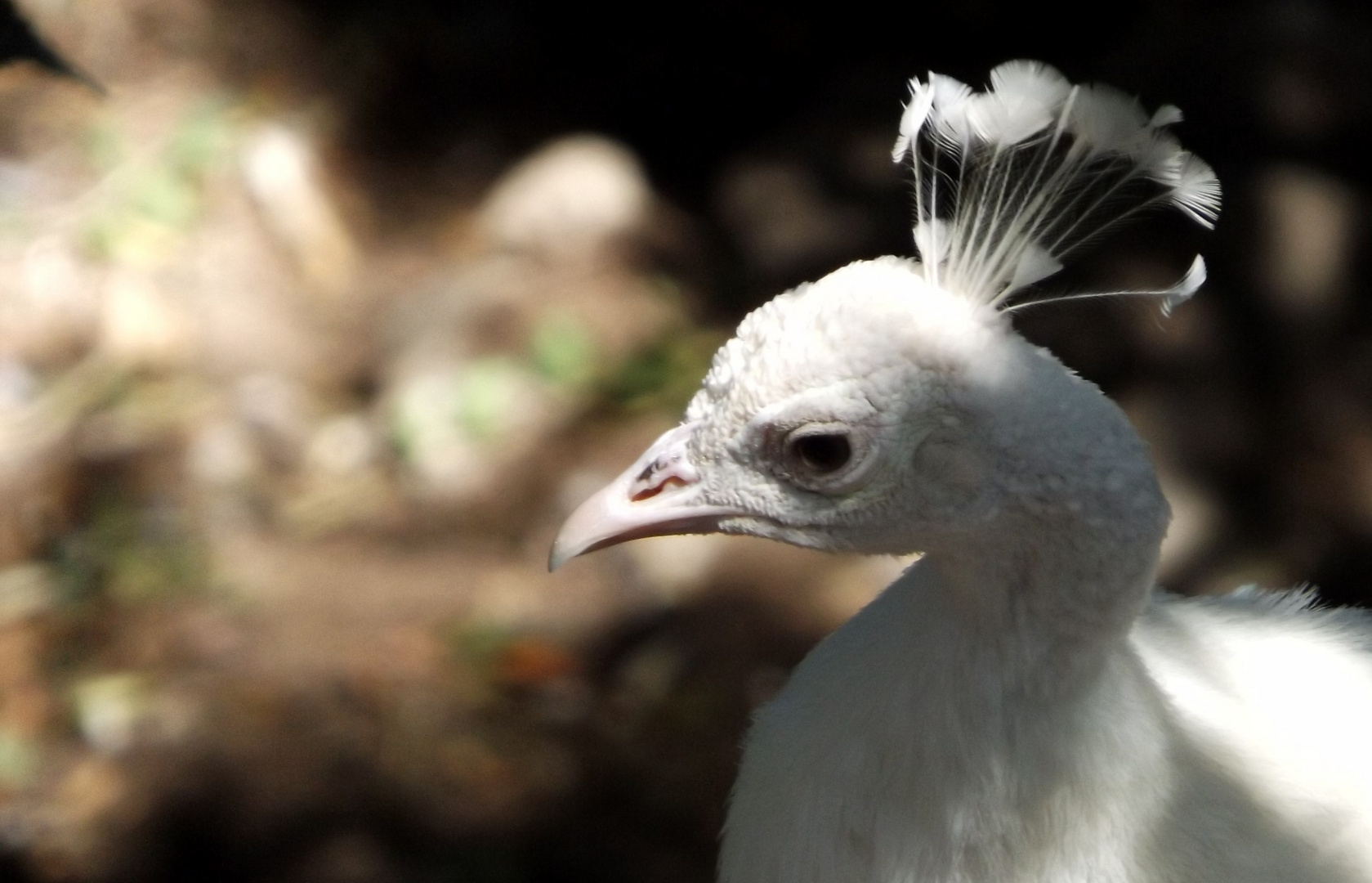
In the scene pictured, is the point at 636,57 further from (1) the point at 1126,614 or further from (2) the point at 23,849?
(1) the point at 1126,614

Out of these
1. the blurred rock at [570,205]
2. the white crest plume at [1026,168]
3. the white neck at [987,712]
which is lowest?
the white neck at [987,712]

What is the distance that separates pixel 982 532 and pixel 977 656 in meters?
0.12

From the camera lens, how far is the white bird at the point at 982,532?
111 cm

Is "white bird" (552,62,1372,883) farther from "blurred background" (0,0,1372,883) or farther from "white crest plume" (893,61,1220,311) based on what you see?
"blurred background" (0,0,1372,883)

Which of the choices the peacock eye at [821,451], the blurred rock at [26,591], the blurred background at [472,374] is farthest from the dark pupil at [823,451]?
the blurred rock at [26,591]

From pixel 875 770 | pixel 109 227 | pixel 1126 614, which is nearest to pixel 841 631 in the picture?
pixel 875 770

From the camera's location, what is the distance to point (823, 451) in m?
1.15

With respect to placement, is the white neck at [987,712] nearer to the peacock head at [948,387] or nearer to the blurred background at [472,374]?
the peacock head at [948,387]

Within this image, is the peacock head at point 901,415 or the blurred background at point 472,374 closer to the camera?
the peacock head at point 901,415

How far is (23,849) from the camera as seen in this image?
2.35 m

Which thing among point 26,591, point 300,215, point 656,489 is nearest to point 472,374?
point 300,215

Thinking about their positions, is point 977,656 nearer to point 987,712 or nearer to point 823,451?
point 987,712

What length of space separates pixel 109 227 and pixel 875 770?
2.71 metres

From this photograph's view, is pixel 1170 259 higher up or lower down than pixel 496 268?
lower down
